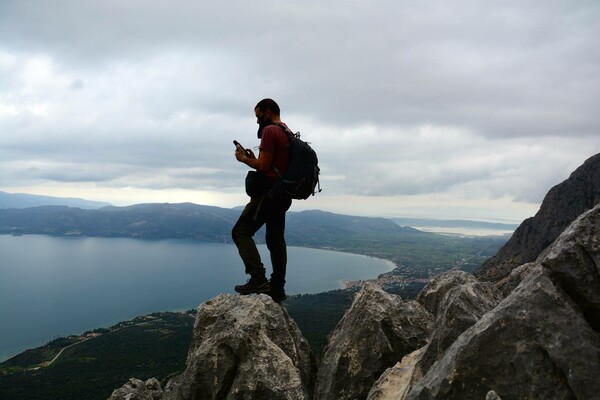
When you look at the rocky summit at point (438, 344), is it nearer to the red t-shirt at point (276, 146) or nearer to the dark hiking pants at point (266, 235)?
the dark hiking pants at point (266, 235)

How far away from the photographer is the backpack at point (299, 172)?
10406mm

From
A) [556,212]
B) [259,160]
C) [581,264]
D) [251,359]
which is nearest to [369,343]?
[251,359]

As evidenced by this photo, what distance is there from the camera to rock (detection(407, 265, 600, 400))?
482cm

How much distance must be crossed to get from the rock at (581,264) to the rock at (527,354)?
0.19m

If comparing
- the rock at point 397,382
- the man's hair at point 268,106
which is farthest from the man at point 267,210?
the rock at point 397,382

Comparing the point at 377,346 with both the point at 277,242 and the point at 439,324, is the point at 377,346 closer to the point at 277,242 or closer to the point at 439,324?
the point at 439,324

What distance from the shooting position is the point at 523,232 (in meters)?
133

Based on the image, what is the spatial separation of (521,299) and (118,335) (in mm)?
161023

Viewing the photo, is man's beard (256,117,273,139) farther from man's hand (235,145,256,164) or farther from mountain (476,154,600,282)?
mountain (476,154,600,282)

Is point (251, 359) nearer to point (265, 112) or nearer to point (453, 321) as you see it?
point (453, 321)

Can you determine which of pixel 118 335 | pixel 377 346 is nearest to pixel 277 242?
pixel 377 346

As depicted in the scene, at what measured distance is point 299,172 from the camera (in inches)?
410

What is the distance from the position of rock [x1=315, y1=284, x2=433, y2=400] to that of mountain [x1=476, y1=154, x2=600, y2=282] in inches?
4548

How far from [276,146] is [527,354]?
24.2ft
